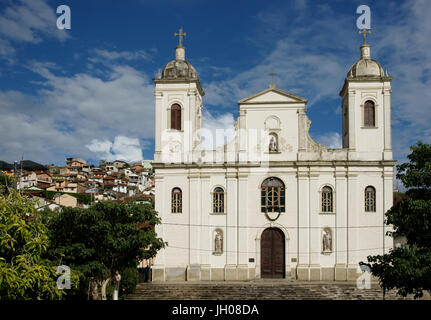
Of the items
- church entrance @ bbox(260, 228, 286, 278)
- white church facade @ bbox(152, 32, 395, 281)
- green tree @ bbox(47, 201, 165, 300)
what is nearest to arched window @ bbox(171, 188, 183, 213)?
white church facade @ bbox(152, 32, 395, 281)

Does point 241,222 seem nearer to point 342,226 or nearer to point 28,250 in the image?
point 342,226

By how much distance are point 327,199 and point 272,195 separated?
10.3 feet

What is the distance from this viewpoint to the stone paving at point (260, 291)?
23.4 metres

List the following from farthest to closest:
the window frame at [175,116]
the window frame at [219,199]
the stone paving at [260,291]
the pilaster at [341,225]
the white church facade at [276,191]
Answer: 1. the window frame at [175,116]
2. the window frame at [219,199]
3. the white church facade at [276,191]
4. the pilaster at [341,225]
5. the stone paving at [260,291]

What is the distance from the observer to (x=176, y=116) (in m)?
28.1

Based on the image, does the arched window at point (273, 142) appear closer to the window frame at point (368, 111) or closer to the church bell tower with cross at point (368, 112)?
the church bell tower with cross at point (368, 112)

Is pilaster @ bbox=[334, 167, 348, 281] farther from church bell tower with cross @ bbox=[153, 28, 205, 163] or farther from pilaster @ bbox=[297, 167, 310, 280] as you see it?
church bell tower with cross @ bbox=[153, 28, 205, 163]

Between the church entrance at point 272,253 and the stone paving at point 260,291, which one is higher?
the church entrance at point 272,253

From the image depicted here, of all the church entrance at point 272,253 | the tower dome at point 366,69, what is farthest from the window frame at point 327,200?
the tower dome at point 366,69

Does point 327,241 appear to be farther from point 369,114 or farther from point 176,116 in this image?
point 176,116

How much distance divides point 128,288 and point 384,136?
54.2 feet

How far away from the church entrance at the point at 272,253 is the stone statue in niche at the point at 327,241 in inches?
90.9

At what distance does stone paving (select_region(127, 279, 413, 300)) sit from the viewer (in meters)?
23.4

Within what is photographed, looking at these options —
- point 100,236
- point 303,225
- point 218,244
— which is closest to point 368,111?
point 303,225
